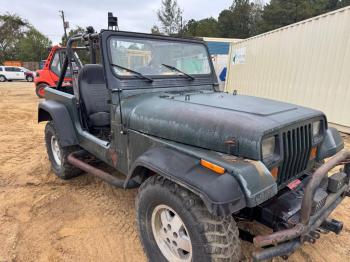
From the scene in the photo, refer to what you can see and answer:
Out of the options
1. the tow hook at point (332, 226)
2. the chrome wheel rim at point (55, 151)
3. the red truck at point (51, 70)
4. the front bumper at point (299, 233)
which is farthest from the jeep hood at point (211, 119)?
the red truck at point (51, 70)

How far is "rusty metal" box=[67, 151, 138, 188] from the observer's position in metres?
2.89

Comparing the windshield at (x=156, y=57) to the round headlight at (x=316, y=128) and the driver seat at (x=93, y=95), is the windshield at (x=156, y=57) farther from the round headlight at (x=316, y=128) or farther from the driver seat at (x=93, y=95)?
the round headlight at (x=316, y=128)

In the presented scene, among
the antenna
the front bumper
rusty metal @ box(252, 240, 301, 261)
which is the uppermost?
the antenna

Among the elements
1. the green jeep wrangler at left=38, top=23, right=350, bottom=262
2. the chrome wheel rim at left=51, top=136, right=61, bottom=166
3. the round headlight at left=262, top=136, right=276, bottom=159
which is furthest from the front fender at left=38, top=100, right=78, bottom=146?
the round headlight at left=262, top=136, right=276, bottom=159

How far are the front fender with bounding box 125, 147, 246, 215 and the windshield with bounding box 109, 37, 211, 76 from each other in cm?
127

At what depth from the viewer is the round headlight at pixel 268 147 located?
2022mm

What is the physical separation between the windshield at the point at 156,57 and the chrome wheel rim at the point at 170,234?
1544 mm

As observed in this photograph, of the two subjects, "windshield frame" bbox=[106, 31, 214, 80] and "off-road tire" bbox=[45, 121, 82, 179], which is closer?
"windshield frame" bbox=[106, 31, 214, 80]

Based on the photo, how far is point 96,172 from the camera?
331cm

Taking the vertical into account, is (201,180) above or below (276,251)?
above

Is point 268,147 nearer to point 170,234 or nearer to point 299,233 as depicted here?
point 299,233

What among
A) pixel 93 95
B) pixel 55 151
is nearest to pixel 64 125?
pixel 93 95

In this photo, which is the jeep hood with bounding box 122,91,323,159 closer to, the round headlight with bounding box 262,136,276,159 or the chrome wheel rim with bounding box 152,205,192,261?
the round headlight with bounding box 262,136,276,159

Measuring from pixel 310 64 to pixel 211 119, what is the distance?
22.4 ft
